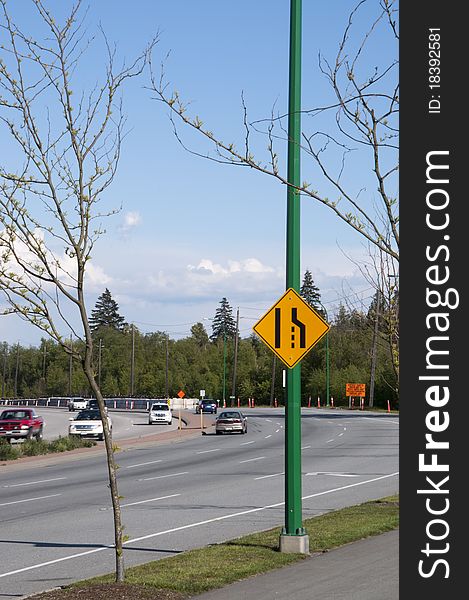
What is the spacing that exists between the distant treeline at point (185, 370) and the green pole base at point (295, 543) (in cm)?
7680

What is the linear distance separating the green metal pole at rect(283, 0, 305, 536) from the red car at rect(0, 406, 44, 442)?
34.3m

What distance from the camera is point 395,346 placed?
8.52 metres

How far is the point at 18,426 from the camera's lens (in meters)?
44.6

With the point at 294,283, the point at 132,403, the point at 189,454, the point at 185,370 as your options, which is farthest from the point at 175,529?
the point at 185,370

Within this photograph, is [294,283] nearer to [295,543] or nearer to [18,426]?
[295,543]

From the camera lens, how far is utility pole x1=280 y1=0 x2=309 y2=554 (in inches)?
443

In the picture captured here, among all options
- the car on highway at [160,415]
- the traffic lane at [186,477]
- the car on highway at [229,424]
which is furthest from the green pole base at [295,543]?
the car on highway at [160,415]

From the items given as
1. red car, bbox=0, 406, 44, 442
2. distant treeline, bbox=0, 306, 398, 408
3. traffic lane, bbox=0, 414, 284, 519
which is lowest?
traffic lane, bbox=0, 414, 284, 519

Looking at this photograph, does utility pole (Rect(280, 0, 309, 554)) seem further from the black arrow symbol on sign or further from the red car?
the red car

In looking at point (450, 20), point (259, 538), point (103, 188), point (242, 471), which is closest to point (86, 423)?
point (242, 471)

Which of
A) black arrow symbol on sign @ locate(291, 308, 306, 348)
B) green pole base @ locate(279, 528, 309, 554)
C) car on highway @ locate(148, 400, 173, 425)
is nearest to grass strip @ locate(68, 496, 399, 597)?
green pole base @ locate(279, 528, 309, 554)

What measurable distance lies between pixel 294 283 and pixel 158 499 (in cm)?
1112

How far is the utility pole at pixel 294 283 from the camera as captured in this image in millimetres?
11242

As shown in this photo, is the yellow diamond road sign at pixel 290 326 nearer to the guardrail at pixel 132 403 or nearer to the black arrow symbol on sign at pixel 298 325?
the black arrow symbol on sign at pixel 298 325
